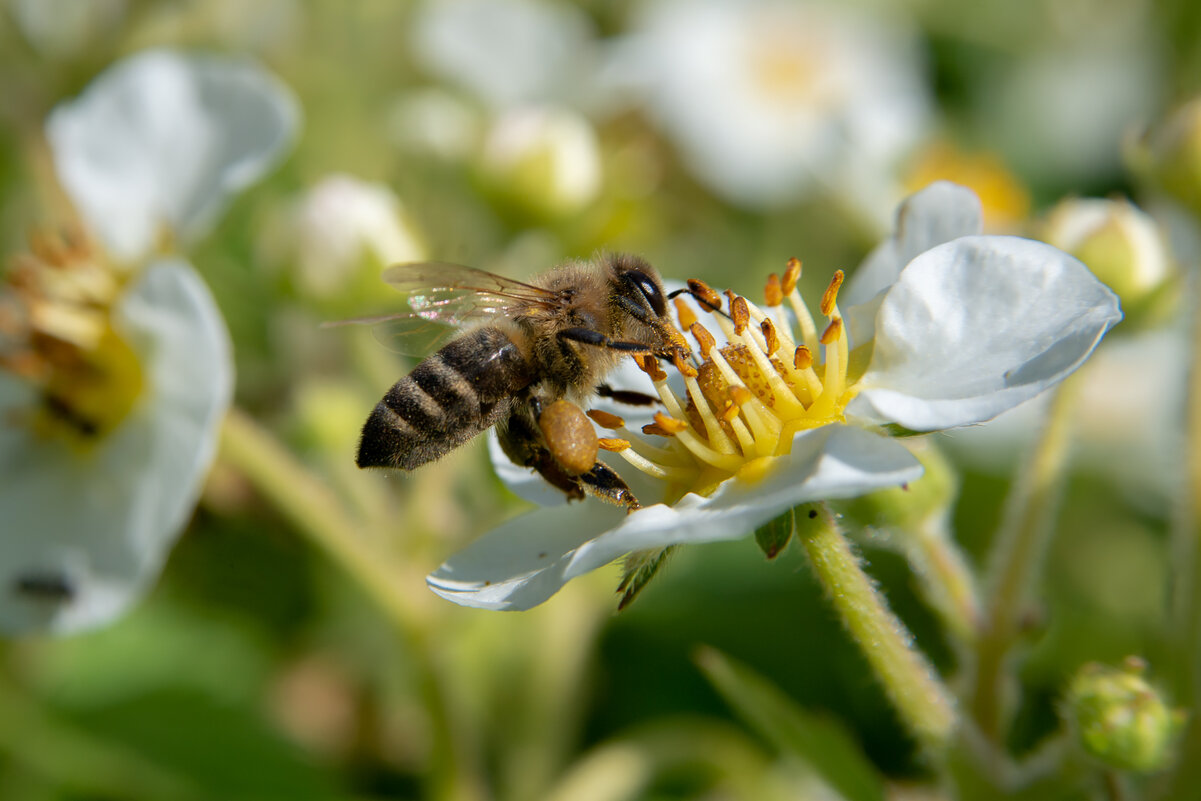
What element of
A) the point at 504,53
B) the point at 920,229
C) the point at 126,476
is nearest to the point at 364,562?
the point at 126,476

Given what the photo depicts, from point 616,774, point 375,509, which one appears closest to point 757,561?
point 616,774

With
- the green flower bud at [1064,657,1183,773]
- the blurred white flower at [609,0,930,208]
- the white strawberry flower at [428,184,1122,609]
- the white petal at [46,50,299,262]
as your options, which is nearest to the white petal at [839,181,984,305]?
the white strawberry flower at [428,184,1122,609]

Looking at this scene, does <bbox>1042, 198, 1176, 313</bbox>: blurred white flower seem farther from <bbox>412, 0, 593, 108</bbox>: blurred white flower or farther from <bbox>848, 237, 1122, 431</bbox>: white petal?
<bbox>412, 0, 593, 108</bbox>: blurred white flower

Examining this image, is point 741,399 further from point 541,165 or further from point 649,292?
point 541,165

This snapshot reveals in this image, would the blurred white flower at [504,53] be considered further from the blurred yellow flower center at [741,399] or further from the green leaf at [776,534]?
the green leaf at [776,534]

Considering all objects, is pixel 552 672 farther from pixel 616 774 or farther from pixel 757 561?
pixel 757 561

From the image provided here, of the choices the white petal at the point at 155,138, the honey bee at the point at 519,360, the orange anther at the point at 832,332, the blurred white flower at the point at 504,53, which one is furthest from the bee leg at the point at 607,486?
the blurred white flower at the point at 504,53
